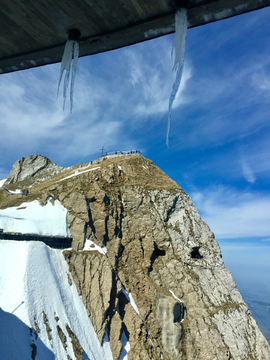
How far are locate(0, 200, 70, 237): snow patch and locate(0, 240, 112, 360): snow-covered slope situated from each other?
229 centimetres

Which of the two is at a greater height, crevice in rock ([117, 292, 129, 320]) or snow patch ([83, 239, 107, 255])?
snow patch ([83, 239, 107, 255])

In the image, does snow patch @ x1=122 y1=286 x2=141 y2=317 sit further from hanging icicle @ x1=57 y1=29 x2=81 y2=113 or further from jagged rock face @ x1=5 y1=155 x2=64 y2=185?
jagged rock face @ x1=5 y1=155 x2=64 y2=185

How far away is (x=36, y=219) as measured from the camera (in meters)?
32.1

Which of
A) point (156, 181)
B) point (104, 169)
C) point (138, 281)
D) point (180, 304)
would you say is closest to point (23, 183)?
point (104, 169)

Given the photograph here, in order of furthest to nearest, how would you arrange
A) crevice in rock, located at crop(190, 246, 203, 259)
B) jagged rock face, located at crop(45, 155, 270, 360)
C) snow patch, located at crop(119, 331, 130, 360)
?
crevice in rock, located at crop(190, 246, 203, 259), jagged rock face, located at crop(45, 155, 270, 360), snow patch, located at crop(119, 331, 130, 360)

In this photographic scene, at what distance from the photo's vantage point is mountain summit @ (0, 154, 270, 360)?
23.9 meters

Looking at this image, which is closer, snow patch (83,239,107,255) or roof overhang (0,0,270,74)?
roof overhang (0,0,270,74)

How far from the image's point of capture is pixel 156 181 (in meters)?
48.5

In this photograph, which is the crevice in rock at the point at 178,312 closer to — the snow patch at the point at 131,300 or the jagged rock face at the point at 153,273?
the jagged rock face at the point at 153,273

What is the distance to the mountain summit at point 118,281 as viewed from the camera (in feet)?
78.5

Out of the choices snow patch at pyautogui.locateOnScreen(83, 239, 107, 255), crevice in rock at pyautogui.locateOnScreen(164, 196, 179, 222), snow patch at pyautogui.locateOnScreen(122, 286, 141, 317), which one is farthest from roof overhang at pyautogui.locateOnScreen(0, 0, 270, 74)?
crevice in rock at pyautogui.locateOnScreen(164, 196, 179, 222)

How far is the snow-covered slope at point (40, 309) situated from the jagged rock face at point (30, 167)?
38596 mm

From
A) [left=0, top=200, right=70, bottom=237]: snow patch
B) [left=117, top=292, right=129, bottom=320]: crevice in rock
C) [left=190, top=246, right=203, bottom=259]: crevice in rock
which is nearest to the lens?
[left=0, top=200, right=70, bottom=237]: snow patch

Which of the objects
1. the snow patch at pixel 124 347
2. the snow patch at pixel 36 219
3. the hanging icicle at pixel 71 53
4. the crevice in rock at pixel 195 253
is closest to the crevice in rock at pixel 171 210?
the crevice in rock at pixel 195 253
